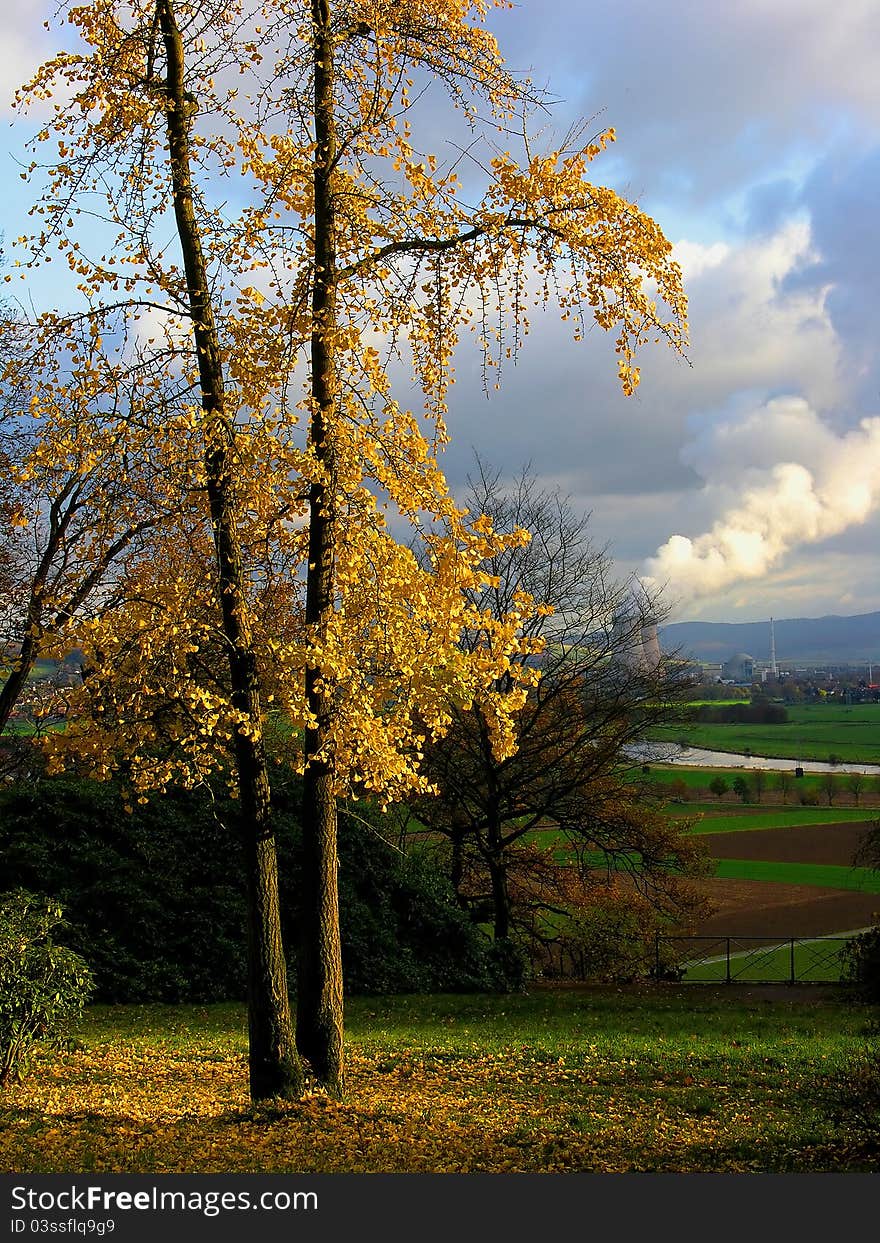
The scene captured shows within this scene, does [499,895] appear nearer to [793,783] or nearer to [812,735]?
[793,783]

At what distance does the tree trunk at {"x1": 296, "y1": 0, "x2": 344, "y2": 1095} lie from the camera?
25.4ft

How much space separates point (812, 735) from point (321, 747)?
74554 millimetres

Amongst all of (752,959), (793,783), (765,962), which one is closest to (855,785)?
(793,783)

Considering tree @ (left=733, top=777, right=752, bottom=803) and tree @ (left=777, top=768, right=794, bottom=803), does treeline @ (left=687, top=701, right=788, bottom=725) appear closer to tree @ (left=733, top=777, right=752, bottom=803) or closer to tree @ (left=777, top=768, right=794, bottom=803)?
tree @ (left=777, top=768, right=794, bottom=803)

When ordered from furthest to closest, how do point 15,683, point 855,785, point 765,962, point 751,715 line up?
point 751,715 < point 855,785 < point 765,962 < point 15,683

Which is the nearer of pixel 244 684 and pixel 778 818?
pixel 244 684

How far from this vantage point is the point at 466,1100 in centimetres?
782

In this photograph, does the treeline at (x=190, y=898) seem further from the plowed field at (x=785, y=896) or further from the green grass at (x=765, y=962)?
the green grass at (x=765, y=962)

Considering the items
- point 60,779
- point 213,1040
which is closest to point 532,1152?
point 213,1040

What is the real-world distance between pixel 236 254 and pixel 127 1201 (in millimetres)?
6070

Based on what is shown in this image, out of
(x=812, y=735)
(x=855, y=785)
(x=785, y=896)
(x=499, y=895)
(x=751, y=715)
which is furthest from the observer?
(x=751, y=715)

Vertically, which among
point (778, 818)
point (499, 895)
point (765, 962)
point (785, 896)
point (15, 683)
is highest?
point (15, 683)

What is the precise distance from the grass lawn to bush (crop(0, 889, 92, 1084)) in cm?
30

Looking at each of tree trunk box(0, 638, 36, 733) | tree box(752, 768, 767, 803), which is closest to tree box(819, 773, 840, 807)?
tree box(752, 768, 767, 803)
